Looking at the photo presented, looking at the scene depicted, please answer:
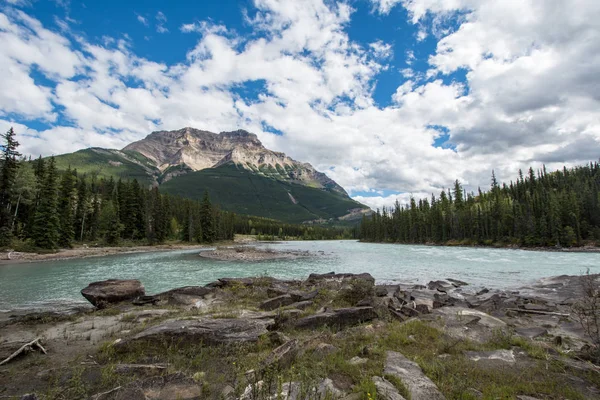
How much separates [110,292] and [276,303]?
34.2 ft

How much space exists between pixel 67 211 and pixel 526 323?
240 feet

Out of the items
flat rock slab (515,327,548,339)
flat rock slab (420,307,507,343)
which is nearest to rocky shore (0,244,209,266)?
flat rock slab (420,307,507,343)

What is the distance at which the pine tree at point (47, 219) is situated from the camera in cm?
4991

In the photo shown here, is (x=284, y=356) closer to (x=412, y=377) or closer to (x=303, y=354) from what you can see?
(x=303, y=354)

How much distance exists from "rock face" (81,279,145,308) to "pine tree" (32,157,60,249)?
4537 centimetres

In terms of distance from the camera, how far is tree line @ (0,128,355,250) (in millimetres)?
50438

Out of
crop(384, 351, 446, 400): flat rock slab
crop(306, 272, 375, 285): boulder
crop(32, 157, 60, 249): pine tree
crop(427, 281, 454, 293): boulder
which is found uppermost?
crop(32, 157, 60, 249): pine tree

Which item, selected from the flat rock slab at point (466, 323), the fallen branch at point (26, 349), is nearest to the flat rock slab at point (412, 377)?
the flat rock slab at point (466, 323)

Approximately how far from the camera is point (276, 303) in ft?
52.5

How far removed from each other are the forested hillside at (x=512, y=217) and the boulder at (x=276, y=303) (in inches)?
3732

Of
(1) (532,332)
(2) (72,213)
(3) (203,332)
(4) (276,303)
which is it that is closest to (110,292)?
(4) (276,303)

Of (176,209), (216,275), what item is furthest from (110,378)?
(176,209)

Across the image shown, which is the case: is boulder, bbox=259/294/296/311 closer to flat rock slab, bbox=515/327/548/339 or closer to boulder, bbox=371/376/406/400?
boulder, bbox=371/376/406/400

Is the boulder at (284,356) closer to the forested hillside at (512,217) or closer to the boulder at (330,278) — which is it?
the boulder at (330,278)
